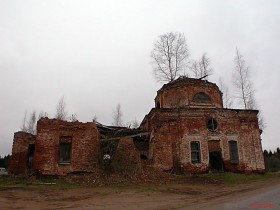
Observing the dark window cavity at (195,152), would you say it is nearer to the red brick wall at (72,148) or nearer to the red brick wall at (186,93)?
the red brick wall at (186,93)

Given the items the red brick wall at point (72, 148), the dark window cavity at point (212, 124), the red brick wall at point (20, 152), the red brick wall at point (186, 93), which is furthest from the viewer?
the red brick wall at point (186, 93)

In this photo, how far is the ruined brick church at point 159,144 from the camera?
1986 cm

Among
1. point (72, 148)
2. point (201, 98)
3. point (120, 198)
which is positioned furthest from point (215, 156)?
point (120, 198)

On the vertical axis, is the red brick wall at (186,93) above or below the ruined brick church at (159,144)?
above

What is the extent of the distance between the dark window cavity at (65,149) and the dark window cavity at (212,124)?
34.0ft

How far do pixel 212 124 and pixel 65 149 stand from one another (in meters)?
11.1

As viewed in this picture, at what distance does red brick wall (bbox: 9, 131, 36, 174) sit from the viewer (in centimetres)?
2106

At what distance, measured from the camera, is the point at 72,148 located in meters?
20.1

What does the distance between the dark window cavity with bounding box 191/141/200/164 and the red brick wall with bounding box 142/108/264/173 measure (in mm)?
294

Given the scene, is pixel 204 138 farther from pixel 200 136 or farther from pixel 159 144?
pixel 159 144

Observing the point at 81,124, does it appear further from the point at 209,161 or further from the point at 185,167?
the point at 209,161

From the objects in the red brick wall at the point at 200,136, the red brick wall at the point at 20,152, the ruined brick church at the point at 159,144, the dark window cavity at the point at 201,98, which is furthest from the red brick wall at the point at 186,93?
the red brick wall at the point at 20,152

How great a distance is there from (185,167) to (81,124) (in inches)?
313

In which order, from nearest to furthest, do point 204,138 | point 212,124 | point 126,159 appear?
1. point 126,159
2. point 204,138
3. point 212,124
